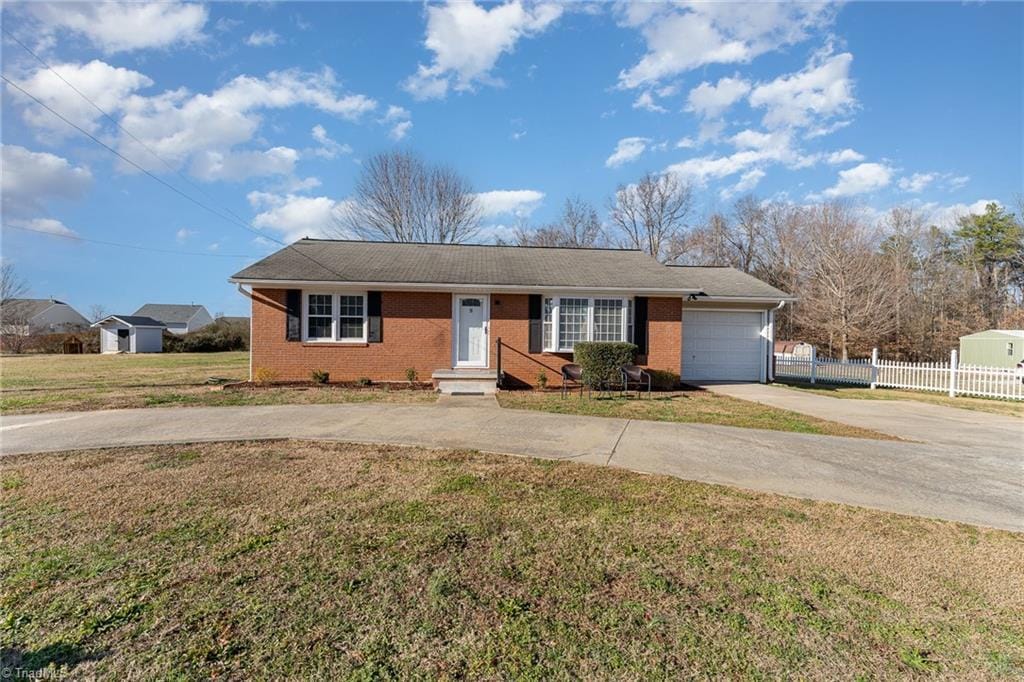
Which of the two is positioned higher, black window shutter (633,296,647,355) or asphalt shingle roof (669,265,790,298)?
asphalt shingle roof (669,265,790,298)

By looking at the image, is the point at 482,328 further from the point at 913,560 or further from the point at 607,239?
the point at 607,239

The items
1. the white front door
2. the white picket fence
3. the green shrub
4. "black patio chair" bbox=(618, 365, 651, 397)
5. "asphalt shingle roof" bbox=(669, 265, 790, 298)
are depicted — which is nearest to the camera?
"black patio chair" bbox=(618, 365, 651, 397)

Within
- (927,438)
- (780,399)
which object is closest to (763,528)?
(927,438)

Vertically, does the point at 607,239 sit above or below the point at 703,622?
above

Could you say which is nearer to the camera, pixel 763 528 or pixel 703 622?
pixel 703 622

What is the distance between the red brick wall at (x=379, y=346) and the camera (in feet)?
41.7

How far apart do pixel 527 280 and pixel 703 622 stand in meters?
11.1

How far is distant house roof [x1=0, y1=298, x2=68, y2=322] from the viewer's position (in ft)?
126

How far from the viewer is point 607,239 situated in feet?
120

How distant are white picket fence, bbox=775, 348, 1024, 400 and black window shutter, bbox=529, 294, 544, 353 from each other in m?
10.2

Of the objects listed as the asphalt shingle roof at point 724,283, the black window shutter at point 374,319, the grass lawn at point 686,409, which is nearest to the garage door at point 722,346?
the asphalt shingle roof at point 724,283

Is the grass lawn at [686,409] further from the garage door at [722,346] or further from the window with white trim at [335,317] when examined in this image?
the window with white trim at [335,317]

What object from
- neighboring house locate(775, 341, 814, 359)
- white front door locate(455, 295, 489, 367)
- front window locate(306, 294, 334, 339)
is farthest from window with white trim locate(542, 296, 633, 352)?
neighboring house locate(775, 341, 814, 359)

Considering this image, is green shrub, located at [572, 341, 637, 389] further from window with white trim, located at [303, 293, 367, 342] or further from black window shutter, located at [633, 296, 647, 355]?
window with white trim, located at [303, 293, 367, 342]
